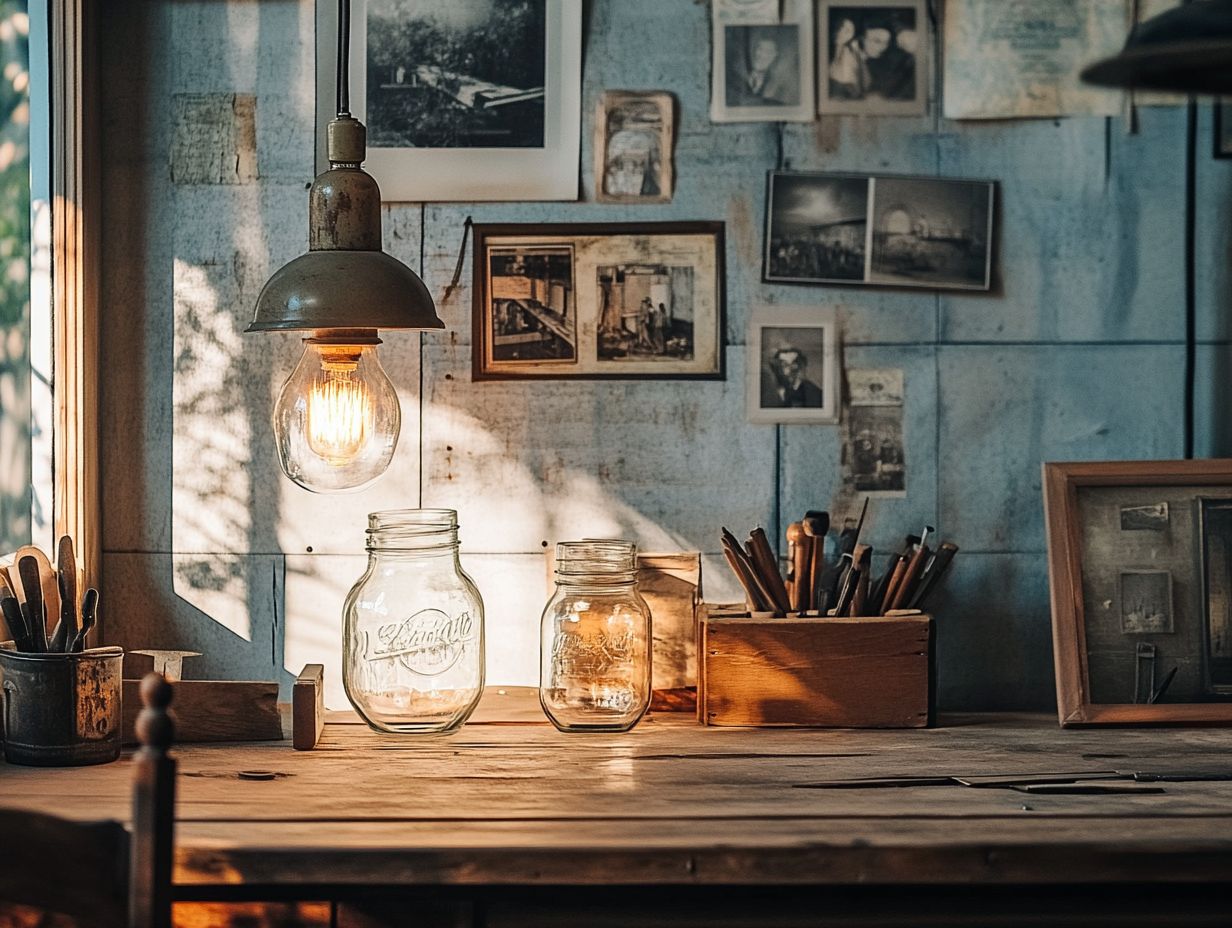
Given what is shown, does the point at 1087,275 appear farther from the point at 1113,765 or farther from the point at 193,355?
the point at 193,355

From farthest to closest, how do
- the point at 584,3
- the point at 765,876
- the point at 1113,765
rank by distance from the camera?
the point at 584,3 < the point at 1113,765 < the point at 765,876

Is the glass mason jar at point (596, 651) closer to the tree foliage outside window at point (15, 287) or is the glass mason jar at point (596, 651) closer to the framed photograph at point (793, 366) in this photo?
the framed photograph at point (793, 366)

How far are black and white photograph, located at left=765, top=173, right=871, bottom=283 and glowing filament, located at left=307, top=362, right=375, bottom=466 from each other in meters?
0.74

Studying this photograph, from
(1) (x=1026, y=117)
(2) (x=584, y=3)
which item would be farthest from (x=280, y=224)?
(1) (x=1026, y=117)

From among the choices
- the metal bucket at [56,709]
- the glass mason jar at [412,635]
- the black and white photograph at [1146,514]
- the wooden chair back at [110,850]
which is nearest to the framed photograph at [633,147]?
the glass mason jar at [412,635]

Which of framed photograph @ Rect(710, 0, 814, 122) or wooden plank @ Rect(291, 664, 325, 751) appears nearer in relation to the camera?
wooden plank @ Rect(291, 664, 325, 751)

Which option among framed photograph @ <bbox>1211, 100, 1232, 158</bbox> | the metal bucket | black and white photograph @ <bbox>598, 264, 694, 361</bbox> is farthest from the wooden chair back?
framed photograph @ <bbox>1211, 100, 1232, 158</bbox>

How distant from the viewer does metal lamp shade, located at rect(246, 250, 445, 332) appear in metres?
1.79

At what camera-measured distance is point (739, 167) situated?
2.33m

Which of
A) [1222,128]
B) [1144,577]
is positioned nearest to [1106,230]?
[1222,128]

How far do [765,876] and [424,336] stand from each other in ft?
3.89

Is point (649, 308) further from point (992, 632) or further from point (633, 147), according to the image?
point (992, 632)

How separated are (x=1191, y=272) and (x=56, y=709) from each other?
1.93 meters

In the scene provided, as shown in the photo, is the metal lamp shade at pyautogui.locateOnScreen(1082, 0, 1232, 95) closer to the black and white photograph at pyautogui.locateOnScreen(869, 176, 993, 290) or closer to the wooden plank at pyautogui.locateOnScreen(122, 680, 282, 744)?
the black and white photograph at pyautogui.locateOnScreen(869, 176, 993, 290)
